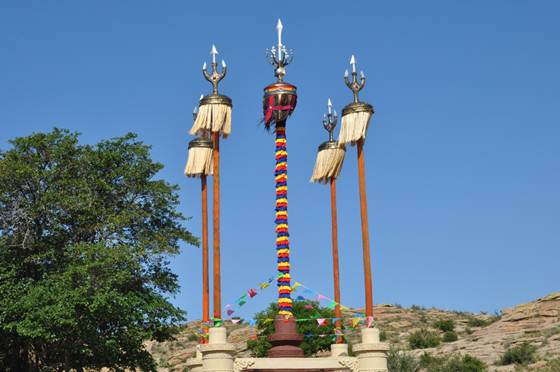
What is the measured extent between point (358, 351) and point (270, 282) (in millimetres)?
3598

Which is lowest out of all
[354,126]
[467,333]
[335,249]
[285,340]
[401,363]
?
[285,340]

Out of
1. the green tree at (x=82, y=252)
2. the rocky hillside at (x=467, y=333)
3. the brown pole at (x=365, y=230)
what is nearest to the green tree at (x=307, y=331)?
the rocky hillside at (x=467, y=333)

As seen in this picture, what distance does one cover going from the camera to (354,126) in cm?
2561

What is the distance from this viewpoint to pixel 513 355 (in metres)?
43.7

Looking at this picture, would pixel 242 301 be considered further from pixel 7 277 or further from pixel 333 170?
pixel 7 277

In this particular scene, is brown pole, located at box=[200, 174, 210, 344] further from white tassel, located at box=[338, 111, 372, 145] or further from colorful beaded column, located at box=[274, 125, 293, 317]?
white tassel, located at box=[338, 111, 372, 145]

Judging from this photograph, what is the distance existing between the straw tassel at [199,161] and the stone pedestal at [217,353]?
882 cm

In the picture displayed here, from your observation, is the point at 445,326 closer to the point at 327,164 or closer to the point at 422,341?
the point at 422,341

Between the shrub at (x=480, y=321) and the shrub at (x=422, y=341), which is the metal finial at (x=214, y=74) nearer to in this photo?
the shrub at (x=422, y=341)

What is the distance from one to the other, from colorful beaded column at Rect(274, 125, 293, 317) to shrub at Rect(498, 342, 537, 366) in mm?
22806

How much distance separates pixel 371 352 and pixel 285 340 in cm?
262

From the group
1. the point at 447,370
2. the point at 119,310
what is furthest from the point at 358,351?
the point at 447,370

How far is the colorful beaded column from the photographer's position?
24688 mm

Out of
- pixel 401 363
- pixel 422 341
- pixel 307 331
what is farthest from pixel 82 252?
pixel 422 341
